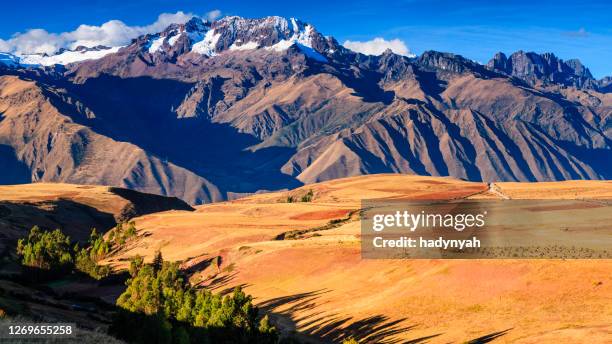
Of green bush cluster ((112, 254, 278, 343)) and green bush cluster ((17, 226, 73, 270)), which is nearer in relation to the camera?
green bush cluster ((112, 254, 278, 343))

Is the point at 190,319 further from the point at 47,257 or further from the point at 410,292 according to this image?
the point at 47,257

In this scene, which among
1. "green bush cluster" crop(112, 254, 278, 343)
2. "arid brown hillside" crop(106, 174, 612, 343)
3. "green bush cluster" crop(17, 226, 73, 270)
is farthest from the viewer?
"green bush cluster" crop(17, 226, 73, 270)

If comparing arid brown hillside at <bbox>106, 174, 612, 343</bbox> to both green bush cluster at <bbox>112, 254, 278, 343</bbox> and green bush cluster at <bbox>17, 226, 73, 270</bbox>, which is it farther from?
green bush cluster at <bbox>17, 226, 73, 270</bbox>

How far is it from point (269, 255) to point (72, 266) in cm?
3919

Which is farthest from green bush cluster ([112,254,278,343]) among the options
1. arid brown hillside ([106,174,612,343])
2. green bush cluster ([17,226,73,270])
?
green bush cluster ([17,226,73,270])

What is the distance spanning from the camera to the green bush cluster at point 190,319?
1903 inches

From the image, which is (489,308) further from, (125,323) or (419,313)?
(125,323)

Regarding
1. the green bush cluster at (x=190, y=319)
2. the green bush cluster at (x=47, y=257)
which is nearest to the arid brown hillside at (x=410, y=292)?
the green bush cluster at (x=190, y=319)

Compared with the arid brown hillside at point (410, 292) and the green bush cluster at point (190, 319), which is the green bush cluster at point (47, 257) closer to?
the arid brown hillside at point (410, 292)

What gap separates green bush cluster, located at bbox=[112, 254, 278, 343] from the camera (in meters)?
48.3

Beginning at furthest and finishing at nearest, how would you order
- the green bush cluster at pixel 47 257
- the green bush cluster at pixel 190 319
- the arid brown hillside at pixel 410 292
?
the green bush cluster at pixel 47 257
the arid brown hillside at pixel 410 292
the green bush cluster at pixel 190 319

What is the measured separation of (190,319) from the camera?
63.1m

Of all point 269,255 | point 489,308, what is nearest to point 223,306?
point 489,308

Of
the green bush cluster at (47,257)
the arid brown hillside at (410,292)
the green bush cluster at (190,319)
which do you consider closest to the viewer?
the green bush cluster at (190,319)
